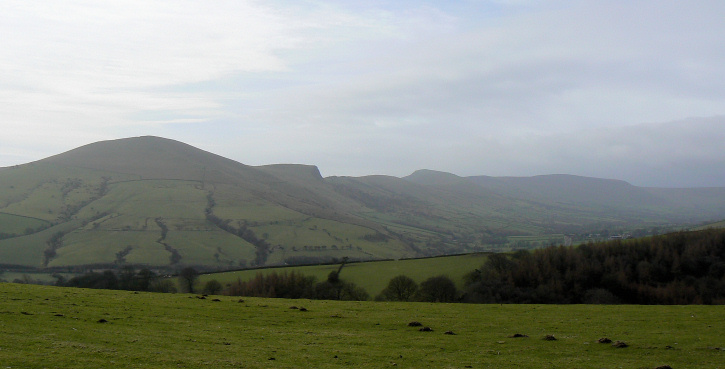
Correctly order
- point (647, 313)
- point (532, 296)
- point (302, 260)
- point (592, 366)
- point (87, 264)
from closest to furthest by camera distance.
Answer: point (592, 366) → point (647, 313) → point (532, 296) → point (87, 264) → point (302, 260)

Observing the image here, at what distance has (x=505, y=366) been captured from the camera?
66.6 ft

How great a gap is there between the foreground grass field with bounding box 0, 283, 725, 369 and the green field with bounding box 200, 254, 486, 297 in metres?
44.1

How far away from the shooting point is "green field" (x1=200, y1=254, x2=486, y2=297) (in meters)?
82.6

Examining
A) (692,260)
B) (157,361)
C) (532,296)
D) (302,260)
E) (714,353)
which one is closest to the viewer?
(157,361)

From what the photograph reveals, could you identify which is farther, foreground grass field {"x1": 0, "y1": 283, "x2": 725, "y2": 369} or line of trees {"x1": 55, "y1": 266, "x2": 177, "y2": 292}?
line of trees {"x1": 55, "y1": 266, "x2": 177, "y2": 292}

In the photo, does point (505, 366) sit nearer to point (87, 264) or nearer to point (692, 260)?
point (692, 260)

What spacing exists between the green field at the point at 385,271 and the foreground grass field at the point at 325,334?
44096 millimetres

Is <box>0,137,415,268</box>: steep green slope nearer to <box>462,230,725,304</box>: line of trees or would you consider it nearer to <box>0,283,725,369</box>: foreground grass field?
<box>462,230,725,304</box>: line of trees

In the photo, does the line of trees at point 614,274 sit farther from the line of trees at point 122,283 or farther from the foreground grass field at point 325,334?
the line of trees at point 122,283

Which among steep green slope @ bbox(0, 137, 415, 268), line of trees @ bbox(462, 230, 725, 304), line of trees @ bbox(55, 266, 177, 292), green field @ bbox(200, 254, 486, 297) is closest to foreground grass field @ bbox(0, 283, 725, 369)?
line of trees @ bbox(462, 230, 725, 304)

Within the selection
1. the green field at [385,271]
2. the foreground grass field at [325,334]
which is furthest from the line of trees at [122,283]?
the foreground grass field at [325,334]

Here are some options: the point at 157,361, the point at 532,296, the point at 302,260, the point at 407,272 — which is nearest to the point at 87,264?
the point at 302,260

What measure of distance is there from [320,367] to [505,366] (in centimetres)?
804

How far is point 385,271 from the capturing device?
297ft
